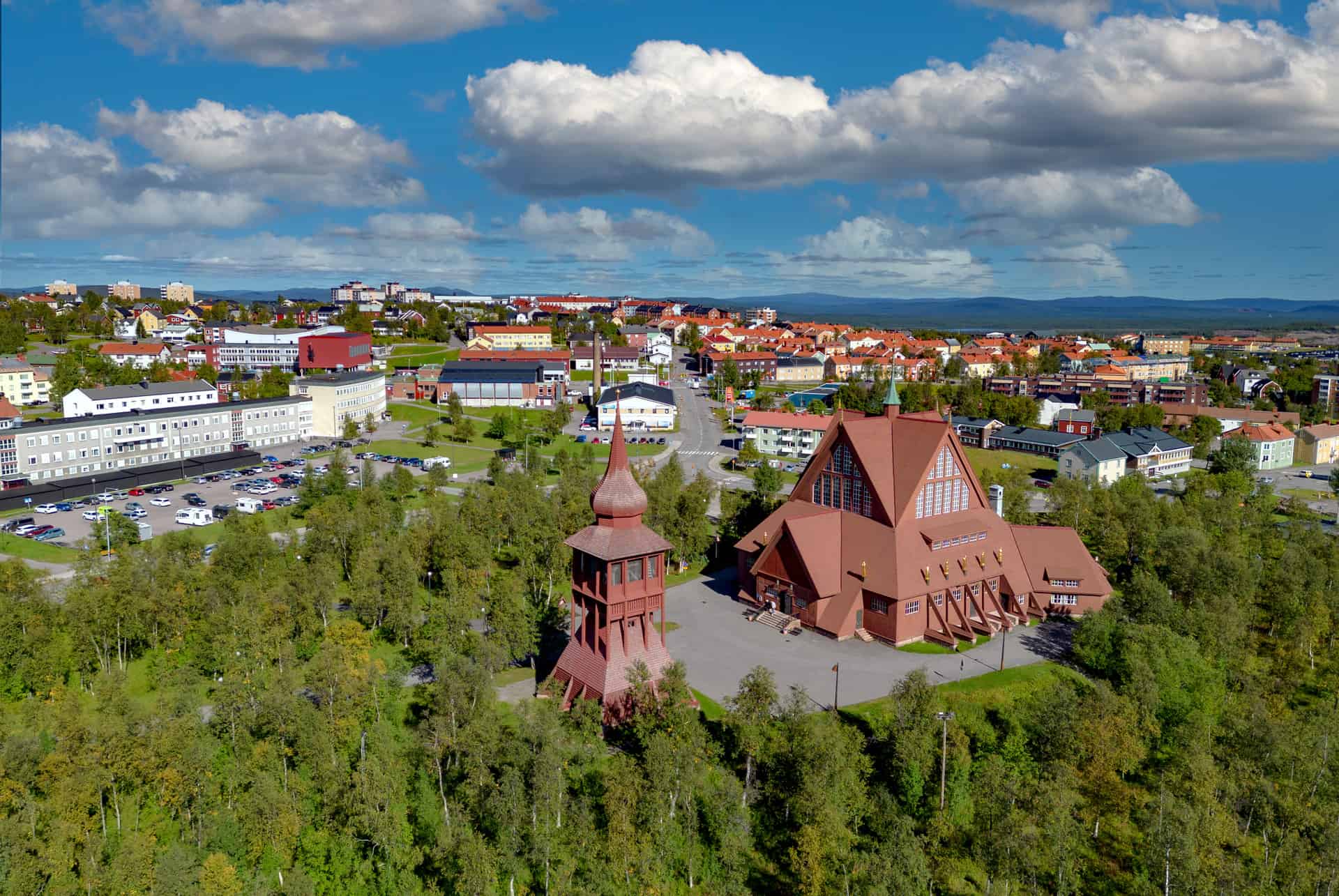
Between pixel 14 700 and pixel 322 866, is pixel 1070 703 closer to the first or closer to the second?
pixel 322 866

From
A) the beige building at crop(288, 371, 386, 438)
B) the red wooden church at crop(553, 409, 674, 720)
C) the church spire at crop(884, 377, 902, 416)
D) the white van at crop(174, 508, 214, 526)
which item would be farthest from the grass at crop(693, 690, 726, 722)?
the beige building at crop(288, 371, 386, 438)

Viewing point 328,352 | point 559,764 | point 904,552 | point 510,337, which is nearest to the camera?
point 559,764

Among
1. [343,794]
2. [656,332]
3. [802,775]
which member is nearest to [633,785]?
[802,775]

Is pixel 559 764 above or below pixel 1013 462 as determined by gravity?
above

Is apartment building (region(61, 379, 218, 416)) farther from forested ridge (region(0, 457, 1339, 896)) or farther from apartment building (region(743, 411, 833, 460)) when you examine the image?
apartment building (region(743, 411, 833, 460))

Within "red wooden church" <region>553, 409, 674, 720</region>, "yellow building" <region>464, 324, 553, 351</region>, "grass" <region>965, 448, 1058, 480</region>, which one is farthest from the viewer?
"yellow building" <region>464, 324, 553, 351</region>

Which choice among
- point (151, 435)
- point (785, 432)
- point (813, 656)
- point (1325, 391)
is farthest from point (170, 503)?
point (1325, 391)

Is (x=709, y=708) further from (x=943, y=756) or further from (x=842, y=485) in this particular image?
(x=842, y=485)
